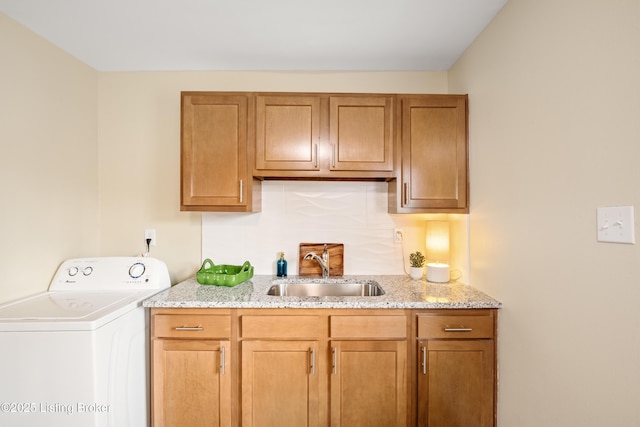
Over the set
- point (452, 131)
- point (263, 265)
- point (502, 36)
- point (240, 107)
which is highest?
point (502, 36)

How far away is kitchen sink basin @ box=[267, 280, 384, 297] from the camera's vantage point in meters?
2.09

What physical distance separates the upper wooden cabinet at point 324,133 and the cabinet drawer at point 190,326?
91cm

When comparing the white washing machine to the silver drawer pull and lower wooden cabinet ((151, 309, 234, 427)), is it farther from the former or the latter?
the silver drawer pull

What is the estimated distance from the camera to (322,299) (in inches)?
65.3

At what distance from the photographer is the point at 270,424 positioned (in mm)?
1605

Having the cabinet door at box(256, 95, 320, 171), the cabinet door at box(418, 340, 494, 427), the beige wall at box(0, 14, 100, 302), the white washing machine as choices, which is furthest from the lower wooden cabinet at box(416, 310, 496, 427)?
the beige wall at box(0, 14, 100, 302)

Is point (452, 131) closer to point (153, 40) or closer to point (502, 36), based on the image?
point (502, 36)

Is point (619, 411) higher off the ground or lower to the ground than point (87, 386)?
higher

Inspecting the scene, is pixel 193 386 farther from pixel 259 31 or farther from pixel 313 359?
pixel 259 31

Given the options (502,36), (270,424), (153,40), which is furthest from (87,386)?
(502,36)

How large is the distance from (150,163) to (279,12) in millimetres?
1431

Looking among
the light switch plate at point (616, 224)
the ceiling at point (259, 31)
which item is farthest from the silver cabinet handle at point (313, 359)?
the ceiling at point (259, 31)

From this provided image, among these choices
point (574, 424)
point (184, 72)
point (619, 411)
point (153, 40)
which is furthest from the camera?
point (184, 72)

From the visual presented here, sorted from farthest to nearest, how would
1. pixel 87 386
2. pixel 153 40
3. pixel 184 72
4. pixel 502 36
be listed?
pixel 184 72
pixel 153 40
pixel 502 36
pixel 87 386
